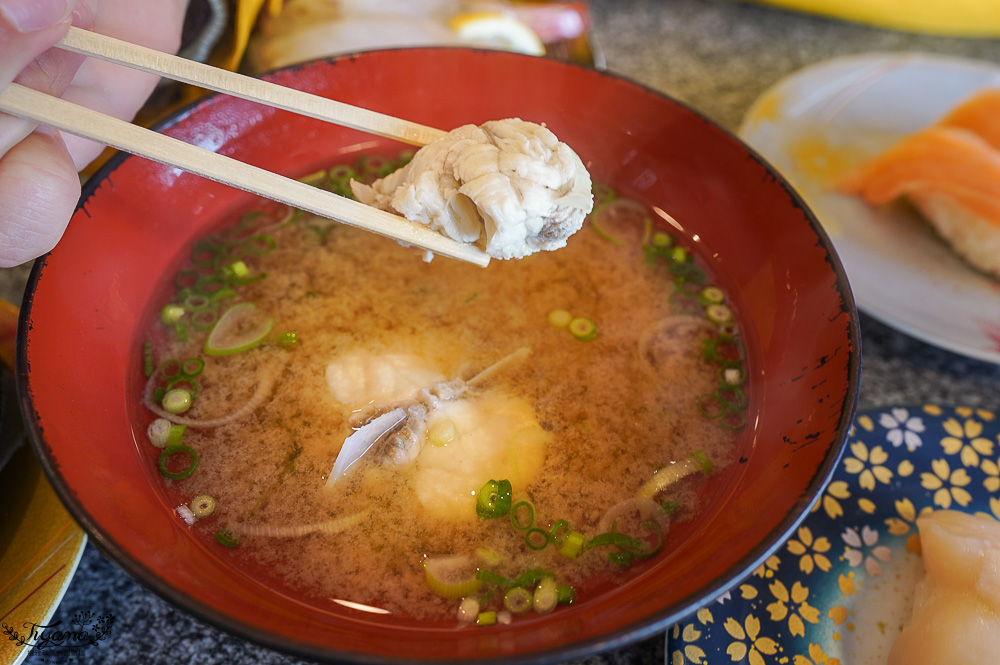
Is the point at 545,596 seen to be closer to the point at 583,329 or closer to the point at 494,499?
the point at 494,499

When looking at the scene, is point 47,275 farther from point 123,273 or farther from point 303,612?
point 303,612

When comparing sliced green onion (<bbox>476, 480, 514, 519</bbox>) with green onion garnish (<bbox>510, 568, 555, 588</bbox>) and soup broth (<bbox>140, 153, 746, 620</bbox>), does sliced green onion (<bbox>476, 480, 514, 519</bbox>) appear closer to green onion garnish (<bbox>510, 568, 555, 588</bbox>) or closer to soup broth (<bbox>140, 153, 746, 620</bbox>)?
soup broth (<bbox>140, 153, 746, 620</bbox>)

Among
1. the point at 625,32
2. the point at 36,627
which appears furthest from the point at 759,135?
the point at 36,627

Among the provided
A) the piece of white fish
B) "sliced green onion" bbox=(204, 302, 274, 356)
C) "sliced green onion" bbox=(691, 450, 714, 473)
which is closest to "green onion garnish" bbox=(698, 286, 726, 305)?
"sliced green onion" bbox=(691, 450, 714, 473)

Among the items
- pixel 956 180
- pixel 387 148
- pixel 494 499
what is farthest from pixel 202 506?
pixel 956 180

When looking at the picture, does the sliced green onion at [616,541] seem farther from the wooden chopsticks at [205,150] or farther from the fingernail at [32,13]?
the fingernail at [32,13]

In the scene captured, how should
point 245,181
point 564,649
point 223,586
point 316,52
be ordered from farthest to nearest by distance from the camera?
point 316,52 < point 245,181 < point 223,586 < point 564,649

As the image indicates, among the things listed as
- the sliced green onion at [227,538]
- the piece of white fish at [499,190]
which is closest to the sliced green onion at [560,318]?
the piece of white fish at [499,190]
